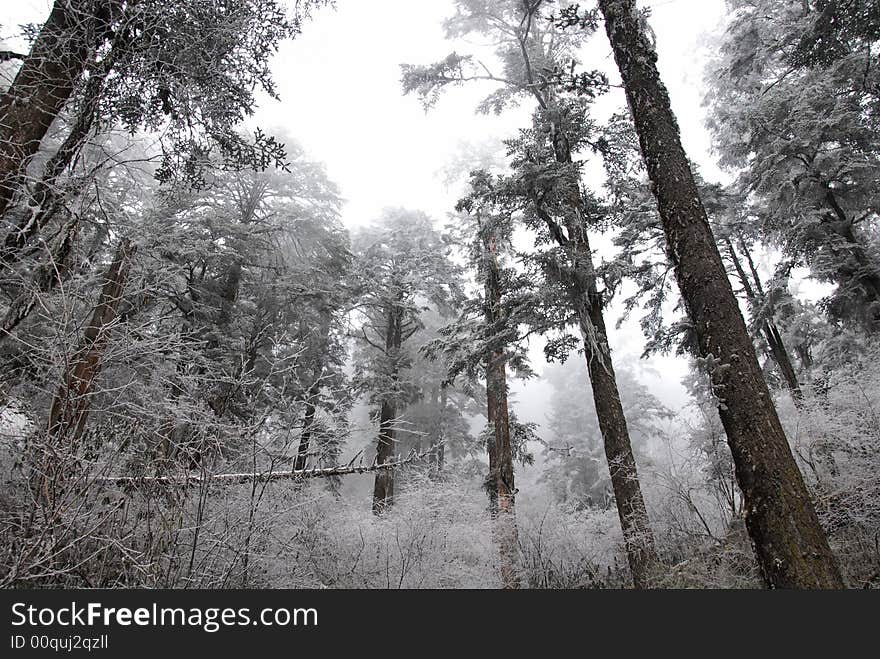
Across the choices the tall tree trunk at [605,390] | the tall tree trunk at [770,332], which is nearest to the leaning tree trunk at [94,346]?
the tall tree trunk at [605,390]

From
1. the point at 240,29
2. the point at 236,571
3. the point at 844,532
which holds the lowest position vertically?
the point at 236,571

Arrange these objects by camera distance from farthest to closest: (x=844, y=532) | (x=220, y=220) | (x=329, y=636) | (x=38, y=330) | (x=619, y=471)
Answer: (x=220, y=220) < (x=38, y=330) < (x=619, y=471) < (x=844, y=532) < (x=329, y=636)

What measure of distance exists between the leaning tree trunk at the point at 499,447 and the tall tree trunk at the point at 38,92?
692 centimetres

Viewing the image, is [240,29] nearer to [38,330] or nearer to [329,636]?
[329,636]

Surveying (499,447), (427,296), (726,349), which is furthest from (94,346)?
(427,296)

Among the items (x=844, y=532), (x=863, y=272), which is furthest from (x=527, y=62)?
(x=844, y=532)

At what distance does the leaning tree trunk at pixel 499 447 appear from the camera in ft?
29.8

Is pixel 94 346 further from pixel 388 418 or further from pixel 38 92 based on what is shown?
pixel 388 418

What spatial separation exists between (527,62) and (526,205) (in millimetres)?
3897

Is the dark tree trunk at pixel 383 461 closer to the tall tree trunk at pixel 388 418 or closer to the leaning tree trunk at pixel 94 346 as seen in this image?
the tall tree trunk at pixel 388 418

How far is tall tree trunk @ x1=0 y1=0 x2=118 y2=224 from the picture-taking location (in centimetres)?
357

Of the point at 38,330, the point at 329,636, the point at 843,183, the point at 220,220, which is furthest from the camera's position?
the point at 220,220

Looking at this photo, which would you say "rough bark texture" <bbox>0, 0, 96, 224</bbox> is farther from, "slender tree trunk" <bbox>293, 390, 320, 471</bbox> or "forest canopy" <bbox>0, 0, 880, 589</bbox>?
"slender tree trunk" <bbox>293, 390, 320, 471</bbox>

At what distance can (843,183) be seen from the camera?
31.2 feet
